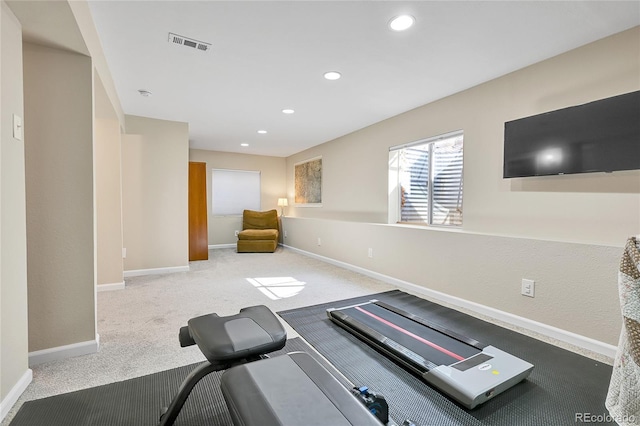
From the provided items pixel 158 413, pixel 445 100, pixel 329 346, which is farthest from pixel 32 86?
pixel 445 100

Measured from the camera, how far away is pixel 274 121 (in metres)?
4.43

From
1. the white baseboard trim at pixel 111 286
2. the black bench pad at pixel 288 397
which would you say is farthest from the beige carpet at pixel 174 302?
the black bench pad at pixel 288 397

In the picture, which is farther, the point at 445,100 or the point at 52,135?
the point at 445,100

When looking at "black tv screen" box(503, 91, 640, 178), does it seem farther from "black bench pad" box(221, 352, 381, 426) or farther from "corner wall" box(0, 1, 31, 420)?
"corner wall" box(0, 1, 31, 420)

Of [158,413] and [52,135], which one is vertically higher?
[52,135]

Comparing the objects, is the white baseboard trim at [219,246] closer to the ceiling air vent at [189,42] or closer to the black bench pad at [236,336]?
the ceiling air vent at [189,42]

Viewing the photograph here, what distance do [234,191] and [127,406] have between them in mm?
5912

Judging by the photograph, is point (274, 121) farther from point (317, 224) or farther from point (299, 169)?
point (299, 169)

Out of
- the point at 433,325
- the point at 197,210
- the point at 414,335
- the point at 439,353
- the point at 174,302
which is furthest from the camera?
the point at 197,210

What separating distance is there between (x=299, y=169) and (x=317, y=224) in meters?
1.84

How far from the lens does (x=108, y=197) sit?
3.44 m

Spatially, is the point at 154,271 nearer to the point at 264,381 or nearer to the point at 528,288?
the point at 264,381

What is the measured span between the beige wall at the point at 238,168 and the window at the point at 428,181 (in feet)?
13.0

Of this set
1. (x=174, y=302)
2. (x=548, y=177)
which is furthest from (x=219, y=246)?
(x=548, y=177)
